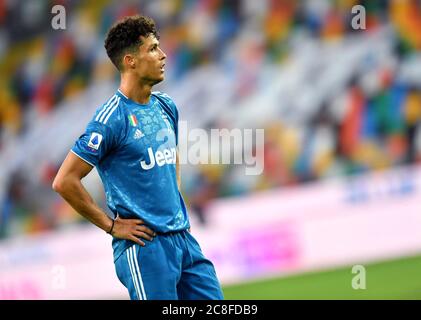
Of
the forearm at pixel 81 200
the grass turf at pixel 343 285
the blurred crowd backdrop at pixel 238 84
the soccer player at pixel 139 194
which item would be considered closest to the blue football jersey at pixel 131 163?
the soccer player at pixel 139 194

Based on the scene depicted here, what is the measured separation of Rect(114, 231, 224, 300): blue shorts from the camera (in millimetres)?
5582

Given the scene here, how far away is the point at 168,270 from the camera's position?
559cm

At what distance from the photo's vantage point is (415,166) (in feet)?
35.4

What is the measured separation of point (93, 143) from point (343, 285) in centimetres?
555

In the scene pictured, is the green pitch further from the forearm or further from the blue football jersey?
the forearm

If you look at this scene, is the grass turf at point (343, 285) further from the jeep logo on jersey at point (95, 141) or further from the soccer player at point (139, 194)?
the jeep logo on jersey at point (95, 141)

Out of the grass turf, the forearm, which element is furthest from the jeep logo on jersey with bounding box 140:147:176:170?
the grass turf

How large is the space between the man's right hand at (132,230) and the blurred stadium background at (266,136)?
5153 millimetres

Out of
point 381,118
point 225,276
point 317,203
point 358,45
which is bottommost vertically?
point 225,276

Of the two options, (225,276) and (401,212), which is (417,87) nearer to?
(401,212)

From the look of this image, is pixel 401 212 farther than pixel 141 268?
Yes

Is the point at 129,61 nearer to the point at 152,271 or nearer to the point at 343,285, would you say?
the point at 152,271

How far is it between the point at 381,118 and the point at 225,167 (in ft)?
5.76
